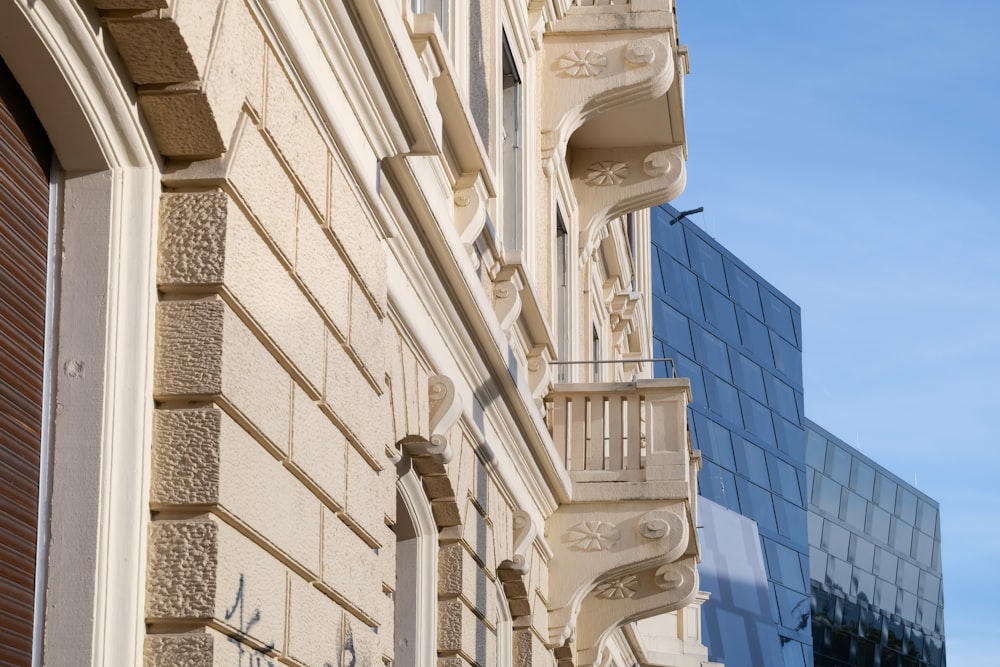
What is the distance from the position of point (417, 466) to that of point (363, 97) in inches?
117

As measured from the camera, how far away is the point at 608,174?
52.1 ft

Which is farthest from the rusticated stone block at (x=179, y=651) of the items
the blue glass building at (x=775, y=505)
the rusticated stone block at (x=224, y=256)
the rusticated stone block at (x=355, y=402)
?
the blue glass building at (x=775, y=505)

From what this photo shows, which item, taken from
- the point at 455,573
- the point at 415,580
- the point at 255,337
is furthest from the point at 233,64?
the point at 455,573

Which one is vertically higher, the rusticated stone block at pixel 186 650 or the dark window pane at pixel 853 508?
the dark window pane at pixel 853 508

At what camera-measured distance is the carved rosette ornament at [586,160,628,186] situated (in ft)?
52.0

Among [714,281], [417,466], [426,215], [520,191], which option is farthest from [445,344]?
[714,281]

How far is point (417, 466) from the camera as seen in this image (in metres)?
8.48

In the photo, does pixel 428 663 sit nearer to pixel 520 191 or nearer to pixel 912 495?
pixel 520 191

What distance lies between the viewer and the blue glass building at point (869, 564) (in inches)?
2110

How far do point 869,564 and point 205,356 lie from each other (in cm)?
5526

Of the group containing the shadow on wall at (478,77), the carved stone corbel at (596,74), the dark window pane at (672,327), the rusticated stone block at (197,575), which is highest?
the dark window pane at (672,327)

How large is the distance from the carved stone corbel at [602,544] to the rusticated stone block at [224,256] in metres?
8.33

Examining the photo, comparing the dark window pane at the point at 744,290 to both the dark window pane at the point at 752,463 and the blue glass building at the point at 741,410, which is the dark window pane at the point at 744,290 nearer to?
the blue glass building at the point at 741,410

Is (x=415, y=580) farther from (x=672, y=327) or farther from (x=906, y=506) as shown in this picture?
(x=906, y=506)
